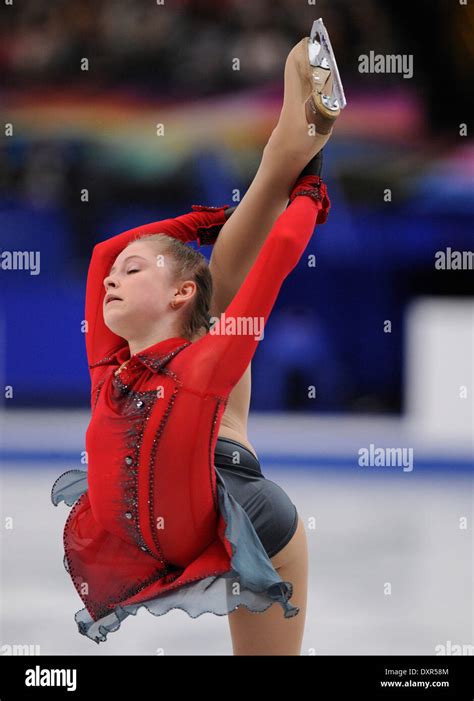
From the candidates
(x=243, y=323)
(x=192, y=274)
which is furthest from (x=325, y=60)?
(x=243, y=323)

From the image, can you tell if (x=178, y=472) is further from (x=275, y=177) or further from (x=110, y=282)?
(x=275, y=177)

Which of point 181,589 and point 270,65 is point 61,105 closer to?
point 270,65

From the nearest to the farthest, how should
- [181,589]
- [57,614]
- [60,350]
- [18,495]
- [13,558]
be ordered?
1. [181,589]
2. [57,614]
3. [13,558]
4. [18,495]
5. [60,350]

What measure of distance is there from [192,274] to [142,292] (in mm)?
123

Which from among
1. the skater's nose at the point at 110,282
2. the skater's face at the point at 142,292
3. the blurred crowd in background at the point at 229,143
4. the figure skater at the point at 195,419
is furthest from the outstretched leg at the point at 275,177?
the blurred crowd in background at the point at 229,143

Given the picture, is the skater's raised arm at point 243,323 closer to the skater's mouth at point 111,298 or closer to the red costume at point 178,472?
the red costume at point 178,472

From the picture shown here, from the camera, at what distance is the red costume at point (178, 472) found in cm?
167

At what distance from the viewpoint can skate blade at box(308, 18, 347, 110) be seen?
1.85 m

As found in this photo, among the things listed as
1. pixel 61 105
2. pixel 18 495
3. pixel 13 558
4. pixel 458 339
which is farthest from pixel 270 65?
pixel 13 558

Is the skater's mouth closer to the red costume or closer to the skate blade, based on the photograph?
the red costume

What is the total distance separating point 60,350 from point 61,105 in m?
1.35

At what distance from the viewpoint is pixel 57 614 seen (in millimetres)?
2885

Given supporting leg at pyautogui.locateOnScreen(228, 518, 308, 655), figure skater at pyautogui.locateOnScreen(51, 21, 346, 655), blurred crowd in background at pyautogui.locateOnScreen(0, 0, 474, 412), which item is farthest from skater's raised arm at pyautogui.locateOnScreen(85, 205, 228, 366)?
blurred crowd in background at pyautogui.locateOnScreen(0, 0, 474, 412)

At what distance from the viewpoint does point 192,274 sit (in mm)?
1869
